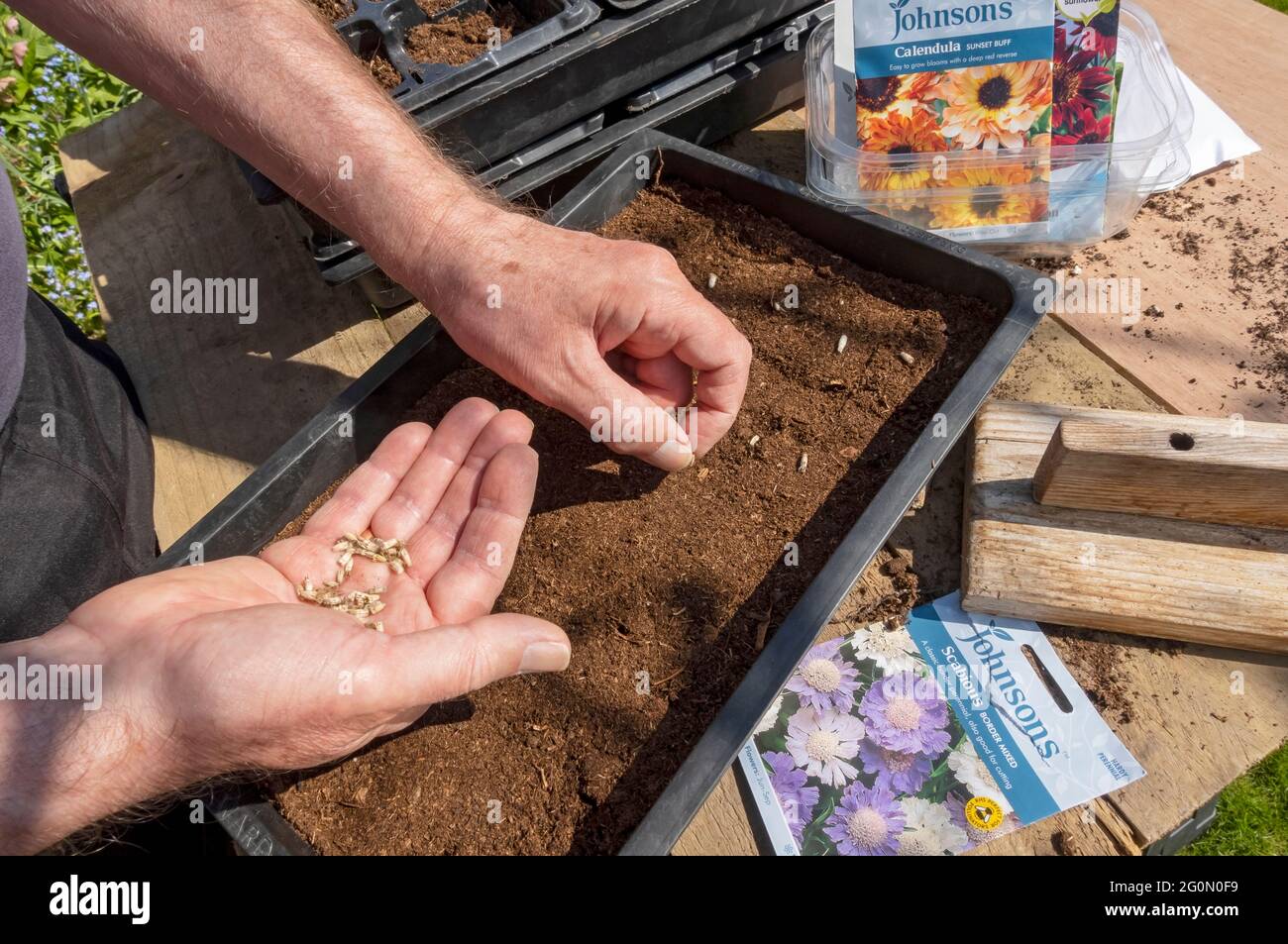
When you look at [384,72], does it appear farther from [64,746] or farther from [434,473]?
[64,746]

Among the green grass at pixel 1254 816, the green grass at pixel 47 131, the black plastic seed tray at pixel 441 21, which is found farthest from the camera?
the green grass at pixel 47 131

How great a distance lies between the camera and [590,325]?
116 centimetres

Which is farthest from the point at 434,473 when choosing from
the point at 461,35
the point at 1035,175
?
the point at 1035,175

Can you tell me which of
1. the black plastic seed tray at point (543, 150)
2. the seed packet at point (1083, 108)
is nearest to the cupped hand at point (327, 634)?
the black plastic seed tray at point (543, 150)

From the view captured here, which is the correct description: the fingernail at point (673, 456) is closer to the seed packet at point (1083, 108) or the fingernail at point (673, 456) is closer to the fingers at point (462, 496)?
the fingers at point (462, 496)

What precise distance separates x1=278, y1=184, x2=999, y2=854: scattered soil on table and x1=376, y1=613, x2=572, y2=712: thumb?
15cm

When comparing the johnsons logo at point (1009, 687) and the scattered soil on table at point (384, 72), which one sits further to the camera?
the scattered soil on table at point (384, 72)

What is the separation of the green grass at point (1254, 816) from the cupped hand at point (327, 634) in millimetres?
1263

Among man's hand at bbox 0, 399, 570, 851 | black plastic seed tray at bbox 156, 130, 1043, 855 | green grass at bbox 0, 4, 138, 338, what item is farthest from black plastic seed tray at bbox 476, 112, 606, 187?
green grass at bbox 0, 4, 138, 338

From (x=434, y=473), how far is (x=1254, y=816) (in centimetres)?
154

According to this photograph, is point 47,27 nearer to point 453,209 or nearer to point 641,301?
point 453,209

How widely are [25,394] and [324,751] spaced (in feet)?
2.58

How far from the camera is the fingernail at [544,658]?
1.00 metres

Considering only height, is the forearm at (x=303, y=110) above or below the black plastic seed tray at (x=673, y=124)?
above
